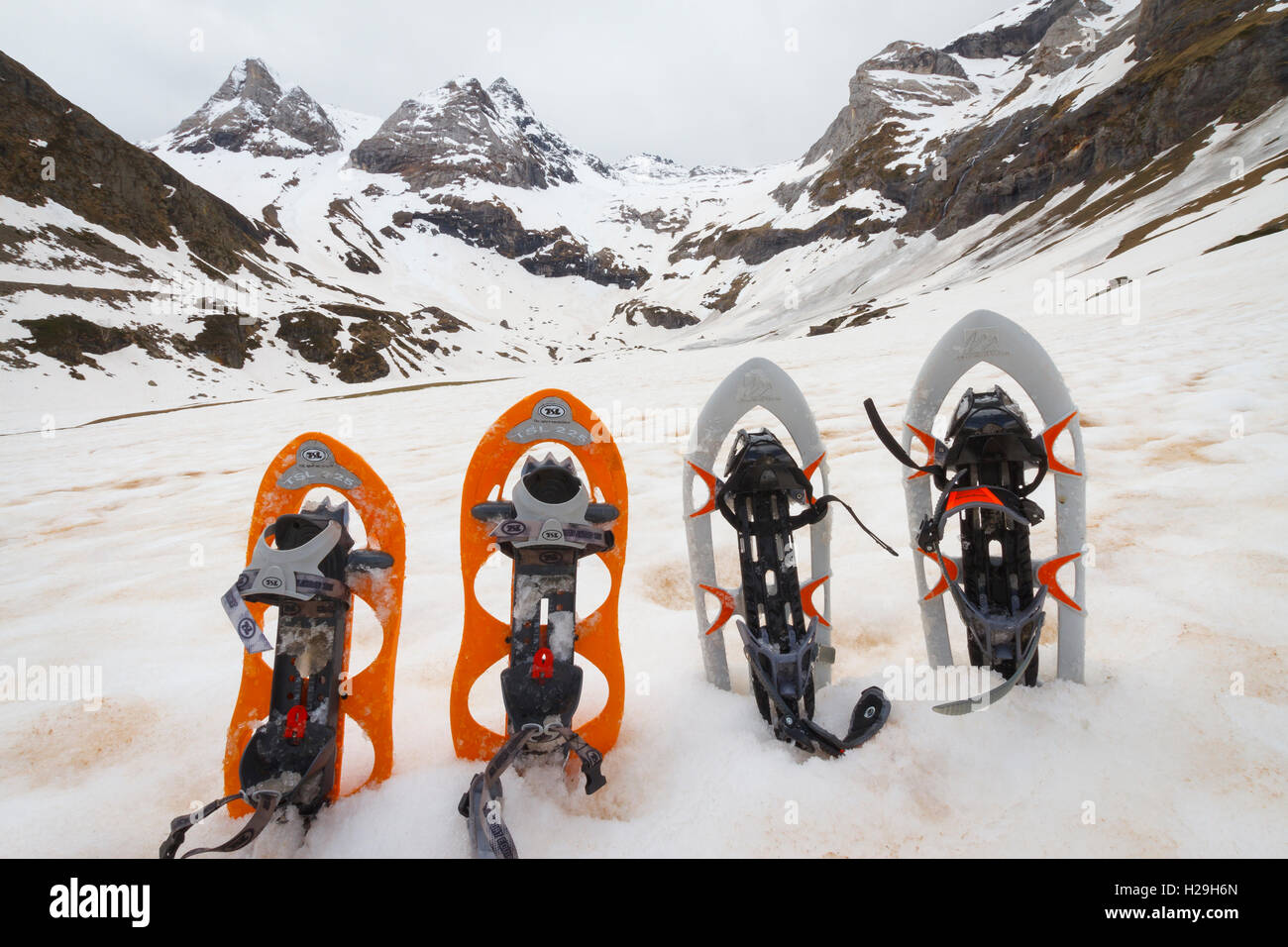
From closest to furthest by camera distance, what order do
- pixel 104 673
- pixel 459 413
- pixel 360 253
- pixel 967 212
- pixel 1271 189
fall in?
pixel 104 673
pixel 459 413
pixel 1271 189
pixel 967 212
pixel 360 253

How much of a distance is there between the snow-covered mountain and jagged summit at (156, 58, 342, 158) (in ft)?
2.61

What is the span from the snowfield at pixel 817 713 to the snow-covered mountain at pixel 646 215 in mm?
19501

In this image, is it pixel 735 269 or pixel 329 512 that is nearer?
pixel 329 512

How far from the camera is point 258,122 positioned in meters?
132

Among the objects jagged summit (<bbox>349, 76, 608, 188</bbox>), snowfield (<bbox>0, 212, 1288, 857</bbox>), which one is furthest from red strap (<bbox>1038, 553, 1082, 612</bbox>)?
jagged summit (<bbox>349, 76, 608, 188</bbox>)

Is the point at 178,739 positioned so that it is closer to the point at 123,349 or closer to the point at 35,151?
the point at 123,349

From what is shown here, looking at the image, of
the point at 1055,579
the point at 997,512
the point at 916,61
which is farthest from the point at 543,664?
A: the point at 916,61

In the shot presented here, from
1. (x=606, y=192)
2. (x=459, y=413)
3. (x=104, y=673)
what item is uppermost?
(x=606, y=192)

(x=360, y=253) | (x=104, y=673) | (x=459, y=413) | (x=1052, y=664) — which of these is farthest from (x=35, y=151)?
(x=1052, y=664)

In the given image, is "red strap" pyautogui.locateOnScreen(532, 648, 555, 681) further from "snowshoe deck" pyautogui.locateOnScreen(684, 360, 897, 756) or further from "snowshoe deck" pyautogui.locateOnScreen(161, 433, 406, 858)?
"snowshoe deck" pyautogui.locateOnScreen(684, 360, 897, 756)

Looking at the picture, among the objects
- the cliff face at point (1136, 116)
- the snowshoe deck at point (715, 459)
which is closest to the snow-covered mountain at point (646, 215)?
the cliff face at point (1136, 116)

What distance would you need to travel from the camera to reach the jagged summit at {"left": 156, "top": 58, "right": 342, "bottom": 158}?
124 meters
